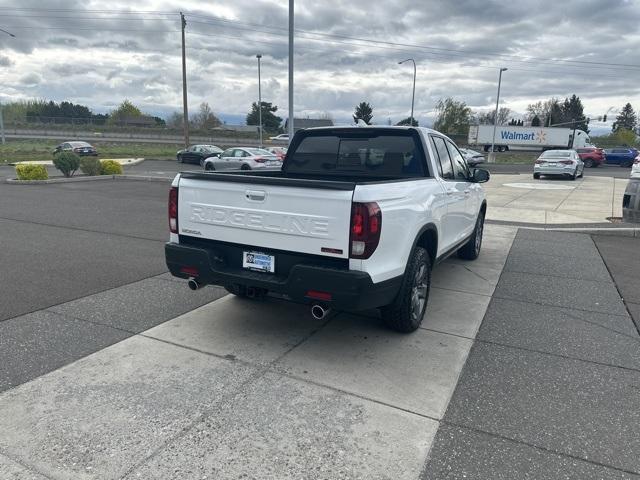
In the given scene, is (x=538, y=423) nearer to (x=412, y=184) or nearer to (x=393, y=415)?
(x=393, y=415)

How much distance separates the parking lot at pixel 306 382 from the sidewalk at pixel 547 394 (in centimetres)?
1

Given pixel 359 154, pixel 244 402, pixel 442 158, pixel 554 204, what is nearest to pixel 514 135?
pixel 554 204

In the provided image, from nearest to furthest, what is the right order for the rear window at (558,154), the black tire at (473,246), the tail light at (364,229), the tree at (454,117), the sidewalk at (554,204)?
1. the tail light at (364,229)
2. the black tire at (473,246)
3. the sidewalk at (554,204)
4. the rear window at (558,154)
5. the tree at (454,117)

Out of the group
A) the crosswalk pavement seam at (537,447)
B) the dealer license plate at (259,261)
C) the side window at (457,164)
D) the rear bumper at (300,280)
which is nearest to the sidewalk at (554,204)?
the side window at (457,164)

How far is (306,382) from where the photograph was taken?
351 cm

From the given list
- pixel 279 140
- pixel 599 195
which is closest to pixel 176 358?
pixel 599 195

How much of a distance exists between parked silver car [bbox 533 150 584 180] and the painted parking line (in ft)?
69.8

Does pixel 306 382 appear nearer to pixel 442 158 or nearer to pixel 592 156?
pixel 442 158

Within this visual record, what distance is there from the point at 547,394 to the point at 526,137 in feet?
212

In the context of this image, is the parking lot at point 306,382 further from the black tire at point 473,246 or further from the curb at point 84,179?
the curb at point 84,179

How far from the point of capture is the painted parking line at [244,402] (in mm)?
2625

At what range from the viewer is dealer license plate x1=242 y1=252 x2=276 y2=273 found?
151 inches

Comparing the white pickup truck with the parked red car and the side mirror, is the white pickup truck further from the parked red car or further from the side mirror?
the parked red car

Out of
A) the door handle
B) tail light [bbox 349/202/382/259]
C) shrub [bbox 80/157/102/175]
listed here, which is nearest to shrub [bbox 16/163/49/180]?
shrub [bbox 80/157/102/175]
